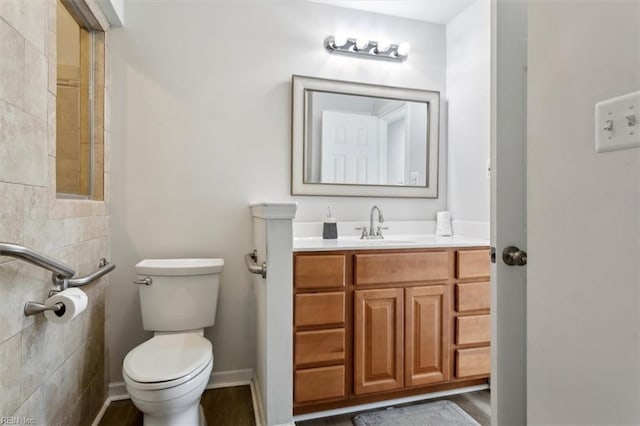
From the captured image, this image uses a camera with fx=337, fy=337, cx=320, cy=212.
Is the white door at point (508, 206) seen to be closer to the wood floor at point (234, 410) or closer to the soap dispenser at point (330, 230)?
the wood floor at point (234, 410)

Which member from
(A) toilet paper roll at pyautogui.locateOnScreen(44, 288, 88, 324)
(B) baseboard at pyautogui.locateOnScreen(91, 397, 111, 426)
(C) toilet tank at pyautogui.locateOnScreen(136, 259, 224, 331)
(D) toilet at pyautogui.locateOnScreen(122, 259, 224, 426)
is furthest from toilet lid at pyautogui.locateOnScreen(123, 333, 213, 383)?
(B) baseboard at pyautogui.locateOnScreen(91, 397, 111, 426)

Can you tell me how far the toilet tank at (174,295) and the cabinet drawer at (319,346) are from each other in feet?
1.91

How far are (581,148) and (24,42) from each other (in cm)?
163

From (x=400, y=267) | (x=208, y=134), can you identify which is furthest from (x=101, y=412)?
(x=400, y=267)

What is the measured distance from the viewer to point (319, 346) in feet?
5.63

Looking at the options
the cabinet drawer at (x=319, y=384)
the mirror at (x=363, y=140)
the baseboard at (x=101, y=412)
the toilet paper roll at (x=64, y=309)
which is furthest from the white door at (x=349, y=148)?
the baseboard at (x=101, y=412)

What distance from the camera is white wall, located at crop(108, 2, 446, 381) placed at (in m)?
1.99

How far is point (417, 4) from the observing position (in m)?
2.32

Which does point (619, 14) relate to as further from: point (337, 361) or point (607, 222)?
point (337, 361)

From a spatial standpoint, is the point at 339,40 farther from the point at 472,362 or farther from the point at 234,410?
the point at 234,410

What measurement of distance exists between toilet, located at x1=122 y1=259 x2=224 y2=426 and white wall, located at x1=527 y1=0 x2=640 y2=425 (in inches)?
48.5

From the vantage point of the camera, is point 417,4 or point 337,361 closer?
point 337,361

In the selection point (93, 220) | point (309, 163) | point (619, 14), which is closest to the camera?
point (619, 14)

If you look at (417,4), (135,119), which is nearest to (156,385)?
(135,119)
